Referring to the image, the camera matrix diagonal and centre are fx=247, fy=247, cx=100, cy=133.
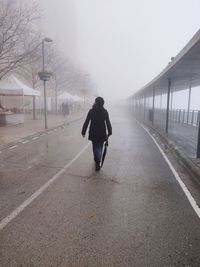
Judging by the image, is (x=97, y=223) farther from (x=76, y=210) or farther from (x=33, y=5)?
(x=33, y=5)

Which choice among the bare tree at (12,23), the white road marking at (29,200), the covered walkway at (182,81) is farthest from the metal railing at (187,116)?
the white road marking at (29,200)

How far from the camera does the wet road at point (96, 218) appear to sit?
3.13 m

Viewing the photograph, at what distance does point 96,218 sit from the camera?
13.6 ft

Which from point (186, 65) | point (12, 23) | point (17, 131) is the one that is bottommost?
point (17, 131)

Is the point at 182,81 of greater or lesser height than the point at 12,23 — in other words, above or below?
below

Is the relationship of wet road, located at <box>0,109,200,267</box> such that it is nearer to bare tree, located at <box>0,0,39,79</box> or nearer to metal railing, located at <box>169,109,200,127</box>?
bare tree, located at <box>0,0,39,79</box>

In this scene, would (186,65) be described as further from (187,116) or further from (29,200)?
(187,116)

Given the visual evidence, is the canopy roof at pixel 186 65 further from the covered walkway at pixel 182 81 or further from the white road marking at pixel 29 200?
the white road marking at pixel 29 200

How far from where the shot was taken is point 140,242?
3.44m

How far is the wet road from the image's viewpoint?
3.13 metres

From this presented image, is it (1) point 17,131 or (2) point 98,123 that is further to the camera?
(1) point 17,131

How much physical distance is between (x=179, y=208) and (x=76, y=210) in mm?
1901

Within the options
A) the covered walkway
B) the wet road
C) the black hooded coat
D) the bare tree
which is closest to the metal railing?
the covered walkway

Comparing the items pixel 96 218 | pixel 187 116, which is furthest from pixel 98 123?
pixel 187 116
